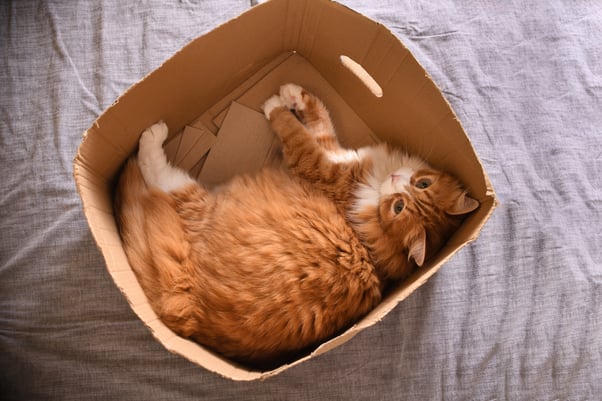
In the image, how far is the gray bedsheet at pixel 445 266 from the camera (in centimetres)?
134

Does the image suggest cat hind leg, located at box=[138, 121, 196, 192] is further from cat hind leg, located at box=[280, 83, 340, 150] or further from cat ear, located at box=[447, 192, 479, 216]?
cat ear, located at box=[447, 192, 479, 216]

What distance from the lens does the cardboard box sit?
3.76 feet

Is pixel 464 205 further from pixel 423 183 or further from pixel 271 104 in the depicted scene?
pixel 271 104

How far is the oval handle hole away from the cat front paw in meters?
0.57

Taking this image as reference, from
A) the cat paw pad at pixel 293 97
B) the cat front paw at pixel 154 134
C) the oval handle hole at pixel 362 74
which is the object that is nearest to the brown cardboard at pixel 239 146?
the cat paw pad at pixel 293 97

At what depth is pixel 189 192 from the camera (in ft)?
4.43

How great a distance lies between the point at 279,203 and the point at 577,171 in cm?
94

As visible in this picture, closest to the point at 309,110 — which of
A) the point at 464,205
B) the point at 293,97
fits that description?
the point at 293,97

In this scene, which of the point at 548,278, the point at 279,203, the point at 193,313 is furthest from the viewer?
the point at 548,278

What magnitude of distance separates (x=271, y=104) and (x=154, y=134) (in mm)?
382

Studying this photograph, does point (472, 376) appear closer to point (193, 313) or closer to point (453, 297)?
point (453, 297)

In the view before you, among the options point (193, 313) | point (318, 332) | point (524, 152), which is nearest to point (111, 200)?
point (193, 313)

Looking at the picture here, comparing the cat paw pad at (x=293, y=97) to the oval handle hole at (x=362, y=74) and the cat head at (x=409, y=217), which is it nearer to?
the oval handle hole at (x=362, y=74)

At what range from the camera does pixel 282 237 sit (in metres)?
1.24
